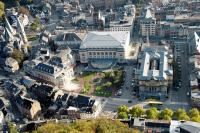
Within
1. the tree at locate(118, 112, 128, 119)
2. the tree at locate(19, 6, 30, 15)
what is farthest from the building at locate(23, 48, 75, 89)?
the tree at locate(19, 6, 30, 15)

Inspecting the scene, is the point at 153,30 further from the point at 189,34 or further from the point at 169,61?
the point at 169,61

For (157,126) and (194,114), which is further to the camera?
(194,114)

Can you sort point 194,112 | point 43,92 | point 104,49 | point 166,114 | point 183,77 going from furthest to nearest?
point 104,49
point 183,77
point 43,92
point 166,114
point 194,112

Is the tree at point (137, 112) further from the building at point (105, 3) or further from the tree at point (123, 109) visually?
the building at point (105, 3)

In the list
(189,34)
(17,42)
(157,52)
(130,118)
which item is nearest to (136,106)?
(130,118)

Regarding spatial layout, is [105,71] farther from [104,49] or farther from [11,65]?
[11,65]

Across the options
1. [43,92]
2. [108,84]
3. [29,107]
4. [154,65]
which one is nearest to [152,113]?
[108,84]

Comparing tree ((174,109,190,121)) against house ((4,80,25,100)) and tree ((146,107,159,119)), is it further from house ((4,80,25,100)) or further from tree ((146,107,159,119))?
house ((4,80,25,100))
